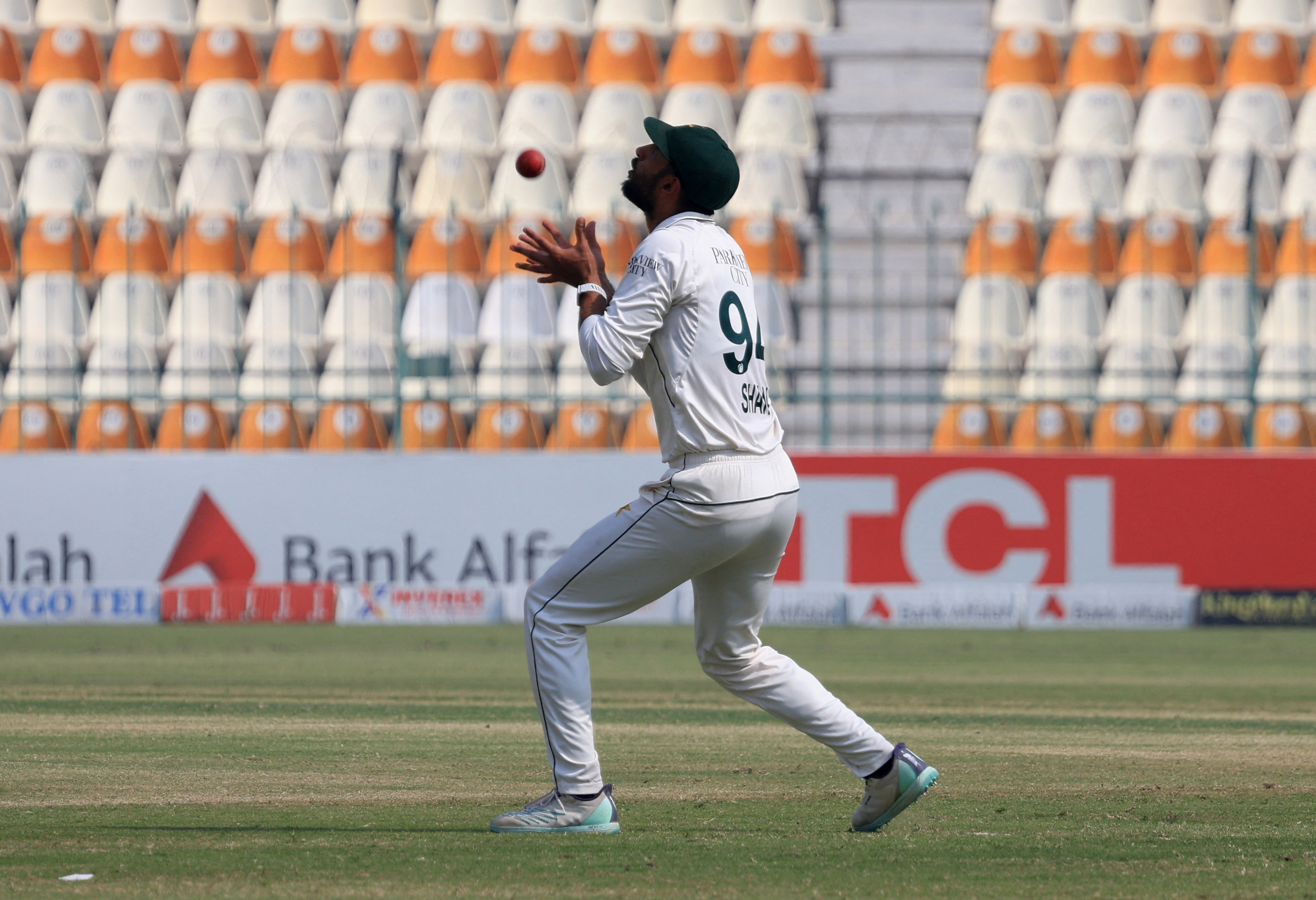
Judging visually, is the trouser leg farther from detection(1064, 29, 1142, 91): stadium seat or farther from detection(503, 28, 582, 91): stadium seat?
detection(1064, 29, 1142, 91): stadium seat

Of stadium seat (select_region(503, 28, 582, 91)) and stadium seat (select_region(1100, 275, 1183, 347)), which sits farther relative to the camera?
stadium seat (select_region(503, 28, 582, 91))

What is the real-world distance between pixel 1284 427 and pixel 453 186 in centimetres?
1164

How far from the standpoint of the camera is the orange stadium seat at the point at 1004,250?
23797mm

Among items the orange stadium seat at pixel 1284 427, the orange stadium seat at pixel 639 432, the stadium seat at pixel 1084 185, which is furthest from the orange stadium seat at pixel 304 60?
the orange stadium seat at pixel 1284 427

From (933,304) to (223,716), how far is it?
15.3 metres

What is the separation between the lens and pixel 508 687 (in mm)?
12250

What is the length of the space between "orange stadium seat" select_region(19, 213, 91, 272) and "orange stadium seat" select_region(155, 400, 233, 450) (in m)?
3.40

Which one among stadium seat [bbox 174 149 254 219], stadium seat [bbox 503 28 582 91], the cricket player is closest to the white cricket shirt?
the cricket player

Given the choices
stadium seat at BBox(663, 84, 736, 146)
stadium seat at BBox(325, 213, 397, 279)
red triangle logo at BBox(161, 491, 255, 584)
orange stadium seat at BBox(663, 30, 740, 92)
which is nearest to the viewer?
red triangle logo at BBox(161, 491, 255, 584)

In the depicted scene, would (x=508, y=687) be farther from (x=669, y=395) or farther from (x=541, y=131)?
(x=541, y=131)

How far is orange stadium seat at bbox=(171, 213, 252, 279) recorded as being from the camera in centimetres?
2422

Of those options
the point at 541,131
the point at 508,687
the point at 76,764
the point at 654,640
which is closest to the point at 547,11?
the point at 541,131

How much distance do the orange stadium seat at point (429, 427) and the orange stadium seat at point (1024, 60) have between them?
986cm

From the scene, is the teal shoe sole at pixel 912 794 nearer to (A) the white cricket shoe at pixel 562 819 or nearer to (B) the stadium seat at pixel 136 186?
(A) the white cricket shoe at pixel 562 819
